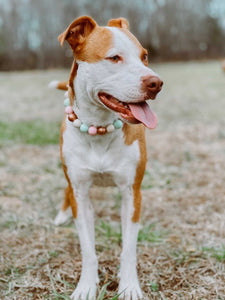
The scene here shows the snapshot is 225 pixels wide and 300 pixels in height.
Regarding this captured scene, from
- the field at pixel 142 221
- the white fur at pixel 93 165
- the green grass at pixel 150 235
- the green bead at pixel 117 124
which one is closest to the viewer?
the white fur at pixel 93 165

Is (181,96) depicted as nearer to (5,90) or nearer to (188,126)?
(188,126)

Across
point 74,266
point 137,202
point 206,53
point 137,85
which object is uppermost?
point 137,85

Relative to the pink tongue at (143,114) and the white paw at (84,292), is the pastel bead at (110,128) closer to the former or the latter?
the pink tongue at (143,114)

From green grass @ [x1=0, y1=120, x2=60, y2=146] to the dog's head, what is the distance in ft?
13.1

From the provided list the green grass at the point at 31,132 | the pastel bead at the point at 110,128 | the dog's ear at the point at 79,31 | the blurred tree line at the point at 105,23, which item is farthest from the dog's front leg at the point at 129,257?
the blurred tree line at the point at 105,23

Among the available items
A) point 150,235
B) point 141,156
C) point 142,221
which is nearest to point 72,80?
point 141,156

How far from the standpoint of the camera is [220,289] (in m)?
2.38

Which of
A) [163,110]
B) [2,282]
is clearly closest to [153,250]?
[2,282]

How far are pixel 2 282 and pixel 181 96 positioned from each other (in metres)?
9.81

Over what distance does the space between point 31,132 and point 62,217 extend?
11.8 feet

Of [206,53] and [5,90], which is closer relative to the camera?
[5,90]

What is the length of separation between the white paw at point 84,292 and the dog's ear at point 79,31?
5.02 feet

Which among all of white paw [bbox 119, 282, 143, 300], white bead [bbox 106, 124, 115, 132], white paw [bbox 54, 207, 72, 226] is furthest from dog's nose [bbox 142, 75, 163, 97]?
white paw [bbox 54, 207, 72, 226]

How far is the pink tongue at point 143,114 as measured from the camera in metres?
2.00
